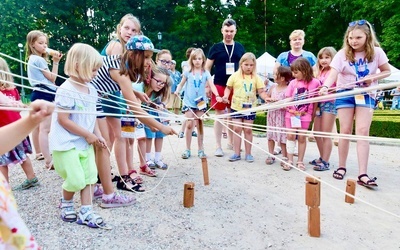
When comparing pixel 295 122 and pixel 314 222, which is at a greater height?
pixel 295 122

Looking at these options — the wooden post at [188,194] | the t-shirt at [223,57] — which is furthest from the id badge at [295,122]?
the wooden post at [188,194]

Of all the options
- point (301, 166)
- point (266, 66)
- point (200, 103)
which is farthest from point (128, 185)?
point (266, 66)

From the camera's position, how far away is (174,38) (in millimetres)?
27891

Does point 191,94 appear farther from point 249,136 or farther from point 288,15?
point 288,15

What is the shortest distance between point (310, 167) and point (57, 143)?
3.32 metres

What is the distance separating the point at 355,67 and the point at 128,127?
2524mm

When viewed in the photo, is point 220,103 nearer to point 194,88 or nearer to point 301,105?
point 194,88

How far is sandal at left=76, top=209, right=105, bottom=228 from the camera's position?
2.58m

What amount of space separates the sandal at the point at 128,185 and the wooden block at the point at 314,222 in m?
1.65

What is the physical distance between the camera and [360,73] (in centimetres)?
383

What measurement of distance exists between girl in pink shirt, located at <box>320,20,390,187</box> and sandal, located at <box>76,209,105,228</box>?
2482 millimetres

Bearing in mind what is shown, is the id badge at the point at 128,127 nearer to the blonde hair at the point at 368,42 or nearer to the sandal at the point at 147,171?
the sandal at the point at 147,171

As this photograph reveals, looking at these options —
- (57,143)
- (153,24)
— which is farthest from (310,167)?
(153,24)

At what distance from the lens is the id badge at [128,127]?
11.9 ft
